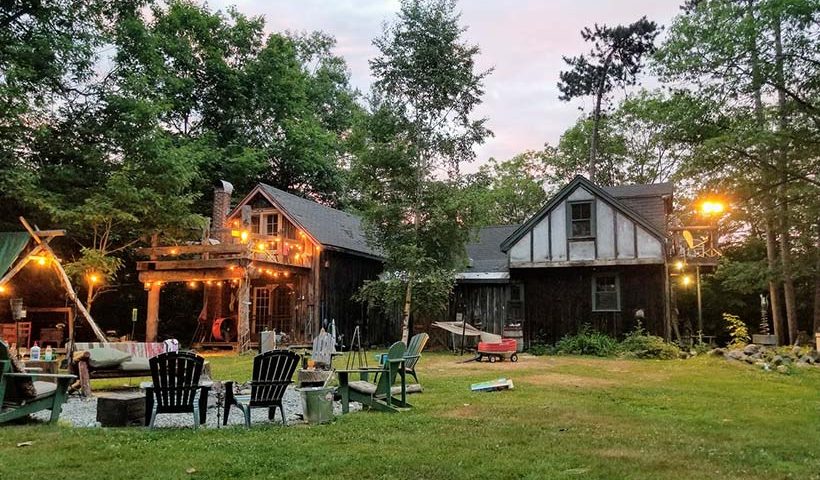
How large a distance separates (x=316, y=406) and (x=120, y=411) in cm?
210

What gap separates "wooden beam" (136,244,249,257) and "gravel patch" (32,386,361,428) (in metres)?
9.21

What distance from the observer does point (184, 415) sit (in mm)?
7602

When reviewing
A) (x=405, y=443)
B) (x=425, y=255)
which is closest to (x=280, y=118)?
(x=425, y=255)

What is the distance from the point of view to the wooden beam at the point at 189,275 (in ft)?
A: 59.7

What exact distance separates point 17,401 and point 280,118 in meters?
26.5

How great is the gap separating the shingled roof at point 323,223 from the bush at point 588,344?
6.79 meters

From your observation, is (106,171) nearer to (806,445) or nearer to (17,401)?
(17,401)

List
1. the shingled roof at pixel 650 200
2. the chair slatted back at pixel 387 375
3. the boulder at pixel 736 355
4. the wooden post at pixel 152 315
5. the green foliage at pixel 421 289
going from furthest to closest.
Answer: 1. the shingled roof at pixel 650 200
2. the wooden post at pixel 152 315
3. the green foliage at pixel 421 289
4. the boulder at pixel 736 355
5. the chair slatted back at pixel 387 375

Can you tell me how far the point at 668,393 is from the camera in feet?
30.5

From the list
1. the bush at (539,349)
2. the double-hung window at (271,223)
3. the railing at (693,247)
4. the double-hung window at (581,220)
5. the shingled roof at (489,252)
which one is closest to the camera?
the railing at (693,247)

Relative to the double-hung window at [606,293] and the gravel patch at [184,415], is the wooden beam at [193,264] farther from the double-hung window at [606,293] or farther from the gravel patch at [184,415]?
the double-hung window at [606,293]

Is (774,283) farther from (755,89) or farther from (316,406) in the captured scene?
(316,406)

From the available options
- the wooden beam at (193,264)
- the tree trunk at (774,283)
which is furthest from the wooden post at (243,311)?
the tree trunk at (774,283)

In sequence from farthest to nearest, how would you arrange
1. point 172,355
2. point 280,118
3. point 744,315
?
point 280,118 < point 744,315 < point 172,355
